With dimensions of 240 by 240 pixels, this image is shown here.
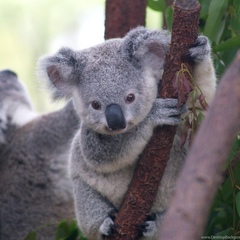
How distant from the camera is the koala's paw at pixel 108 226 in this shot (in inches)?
128

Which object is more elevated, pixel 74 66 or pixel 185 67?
pixel 185 67

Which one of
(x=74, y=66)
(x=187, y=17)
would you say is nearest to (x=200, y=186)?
(x=187, y=17)

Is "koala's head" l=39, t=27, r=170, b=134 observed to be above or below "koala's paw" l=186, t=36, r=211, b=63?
below

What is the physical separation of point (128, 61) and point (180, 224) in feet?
5.43

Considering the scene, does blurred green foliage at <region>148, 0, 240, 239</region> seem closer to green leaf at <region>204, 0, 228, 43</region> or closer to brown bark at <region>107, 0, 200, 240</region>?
green leaf at <region>204, 0, 228, 43</region>

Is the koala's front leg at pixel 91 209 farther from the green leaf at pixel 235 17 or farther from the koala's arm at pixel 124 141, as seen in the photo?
the green leaf at pixel 235 17

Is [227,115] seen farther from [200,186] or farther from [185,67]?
[185,67]

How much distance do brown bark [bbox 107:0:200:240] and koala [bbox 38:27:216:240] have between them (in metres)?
0.05

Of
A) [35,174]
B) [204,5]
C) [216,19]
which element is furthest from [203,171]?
[35,174]

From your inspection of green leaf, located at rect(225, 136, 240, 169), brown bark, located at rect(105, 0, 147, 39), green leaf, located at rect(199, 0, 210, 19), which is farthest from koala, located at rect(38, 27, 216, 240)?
brown bark, located at rect(105, 0, 147, 39)

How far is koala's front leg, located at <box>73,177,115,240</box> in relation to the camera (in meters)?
3.44

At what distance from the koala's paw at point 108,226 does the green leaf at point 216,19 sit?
3.58 feet

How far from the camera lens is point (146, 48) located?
127 inches

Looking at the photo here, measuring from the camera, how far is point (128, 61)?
3.21 m
